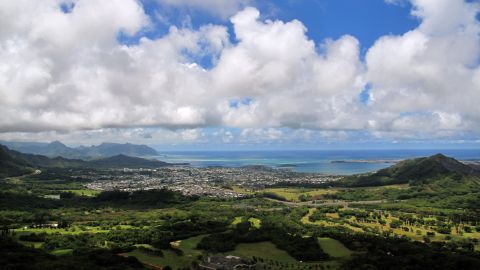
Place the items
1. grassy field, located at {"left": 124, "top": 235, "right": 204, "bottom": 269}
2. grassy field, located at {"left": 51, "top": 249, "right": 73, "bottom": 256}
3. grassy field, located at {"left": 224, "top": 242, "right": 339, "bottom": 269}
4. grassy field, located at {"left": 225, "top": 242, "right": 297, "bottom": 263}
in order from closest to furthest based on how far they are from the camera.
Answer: grassy field, located at {"left": 124, "top": 235, "right": 204, "bottom": 269} → grassy field, located at {"left": 224, "top": 242, "right": 339, "bottom": 269} → grassy field, located at {"left": 51, "top": 249, "right": 73, "bottom": 256} → grassy field, located at {"left": 225, "top": 242, "right": 297, "bottom": 263}

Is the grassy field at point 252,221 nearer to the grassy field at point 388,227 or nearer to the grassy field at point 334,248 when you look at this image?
the grassy field at point 388,227

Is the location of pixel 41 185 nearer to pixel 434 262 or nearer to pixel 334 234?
pixel 334 234

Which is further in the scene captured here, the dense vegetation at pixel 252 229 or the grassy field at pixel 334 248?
the grassy field at pixel 334 248

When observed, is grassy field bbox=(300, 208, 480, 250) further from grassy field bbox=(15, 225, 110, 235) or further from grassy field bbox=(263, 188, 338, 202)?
grassy field bbox=(15, 225, 110, 235)

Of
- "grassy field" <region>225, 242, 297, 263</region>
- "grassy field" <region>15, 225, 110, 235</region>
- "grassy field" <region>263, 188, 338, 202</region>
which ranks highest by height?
"grassy field" <region>263, 188, 338, 202</region>

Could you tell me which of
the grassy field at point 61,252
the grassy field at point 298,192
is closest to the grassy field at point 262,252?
the grassy field at point 61,252

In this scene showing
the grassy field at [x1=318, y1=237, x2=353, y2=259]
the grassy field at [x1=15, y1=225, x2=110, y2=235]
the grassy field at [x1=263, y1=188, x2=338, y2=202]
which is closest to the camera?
the grassy field at [x1=318, y1=237, x2=353, y2=259]

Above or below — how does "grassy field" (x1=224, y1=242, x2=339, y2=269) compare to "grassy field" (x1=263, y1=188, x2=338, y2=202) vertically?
below

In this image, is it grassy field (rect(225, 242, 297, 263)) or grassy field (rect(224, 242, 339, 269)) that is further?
grassy field (rect(225, 242, 297, 263))

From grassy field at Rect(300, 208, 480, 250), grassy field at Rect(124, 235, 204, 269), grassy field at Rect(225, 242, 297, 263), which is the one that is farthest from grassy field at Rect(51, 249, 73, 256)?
grassy field at Rect(300, 208, 480, 250)
